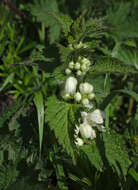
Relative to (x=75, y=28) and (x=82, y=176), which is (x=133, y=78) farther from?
(x=75, y=28)

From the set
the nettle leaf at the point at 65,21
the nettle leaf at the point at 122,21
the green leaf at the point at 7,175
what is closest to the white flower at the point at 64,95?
the nettle leaf at the point at 65,21

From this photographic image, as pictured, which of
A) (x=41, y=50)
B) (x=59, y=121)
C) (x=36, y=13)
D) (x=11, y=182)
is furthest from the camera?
(x=36, y=13)

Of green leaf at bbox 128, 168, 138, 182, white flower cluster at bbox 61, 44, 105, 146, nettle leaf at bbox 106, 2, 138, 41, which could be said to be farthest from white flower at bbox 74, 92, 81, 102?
nettle leaf at bbox 106, 2, 138, 41

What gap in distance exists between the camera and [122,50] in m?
1.87

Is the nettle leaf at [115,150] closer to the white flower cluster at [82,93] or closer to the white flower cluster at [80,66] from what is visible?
the white flower cluster at [82,93]

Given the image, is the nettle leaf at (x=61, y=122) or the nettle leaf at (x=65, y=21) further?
the nettle leaf at (x=65, y=21)

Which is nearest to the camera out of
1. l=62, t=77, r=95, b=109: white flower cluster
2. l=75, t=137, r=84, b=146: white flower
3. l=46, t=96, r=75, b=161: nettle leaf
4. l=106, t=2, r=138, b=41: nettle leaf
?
l=46, t=96, r=75, b=161: nettle leaf

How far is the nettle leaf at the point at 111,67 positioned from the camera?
912 millimetres

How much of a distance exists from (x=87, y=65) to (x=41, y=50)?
0.23m

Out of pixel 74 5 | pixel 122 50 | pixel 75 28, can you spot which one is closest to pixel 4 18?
pixel 74 5

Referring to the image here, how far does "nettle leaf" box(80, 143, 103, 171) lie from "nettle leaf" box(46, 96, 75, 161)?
9.8 inches

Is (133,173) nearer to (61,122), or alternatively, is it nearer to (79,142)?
(79,142)

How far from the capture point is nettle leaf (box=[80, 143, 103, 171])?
1113 millimetres

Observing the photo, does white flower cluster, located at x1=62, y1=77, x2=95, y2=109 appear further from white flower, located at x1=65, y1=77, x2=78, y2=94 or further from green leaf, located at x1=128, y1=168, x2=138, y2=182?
green leaf, located at x1=128, y1=168, x2=138, y2=182
